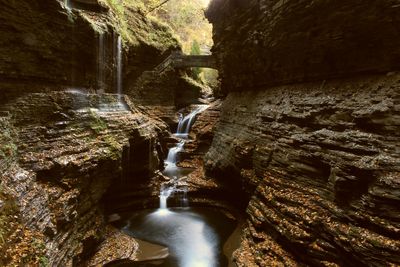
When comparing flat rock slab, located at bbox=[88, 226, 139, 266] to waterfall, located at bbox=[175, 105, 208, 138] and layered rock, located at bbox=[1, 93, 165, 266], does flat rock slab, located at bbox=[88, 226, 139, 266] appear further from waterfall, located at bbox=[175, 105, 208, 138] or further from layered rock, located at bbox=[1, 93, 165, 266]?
waterfall, located at bbox=[175, 105, 208, 138]

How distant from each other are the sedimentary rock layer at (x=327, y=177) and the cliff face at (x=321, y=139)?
32 millimetres

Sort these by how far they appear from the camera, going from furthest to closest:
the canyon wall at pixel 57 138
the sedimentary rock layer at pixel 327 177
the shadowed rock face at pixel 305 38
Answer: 1. the shadowed rock face at pixel 305 38
2. the canyon wall at pixel 57 138
3. the sedimentary rock layer at pixel 327 177

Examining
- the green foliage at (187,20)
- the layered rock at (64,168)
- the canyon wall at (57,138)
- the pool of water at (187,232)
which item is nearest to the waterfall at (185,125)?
the canyon wall at (57,138)

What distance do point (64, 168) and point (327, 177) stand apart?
30.4 ft

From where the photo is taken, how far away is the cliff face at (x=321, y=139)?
7426 mm

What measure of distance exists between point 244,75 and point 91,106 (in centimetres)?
974

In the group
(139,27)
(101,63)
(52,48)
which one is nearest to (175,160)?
(101,63)

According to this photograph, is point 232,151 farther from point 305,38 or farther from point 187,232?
point 305,38

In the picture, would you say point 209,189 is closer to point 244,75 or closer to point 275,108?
point 275,108

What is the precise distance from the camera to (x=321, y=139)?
961cm

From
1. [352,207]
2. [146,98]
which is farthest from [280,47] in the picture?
[146,98]

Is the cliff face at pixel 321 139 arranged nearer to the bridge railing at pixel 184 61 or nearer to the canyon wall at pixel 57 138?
the canyon wall at pixel 57 138

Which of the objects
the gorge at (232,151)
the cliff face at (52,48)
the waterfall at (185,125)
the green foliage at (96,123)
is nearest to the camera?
the gorge at (232,151)

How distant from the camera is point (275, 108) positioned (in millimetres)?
13406
